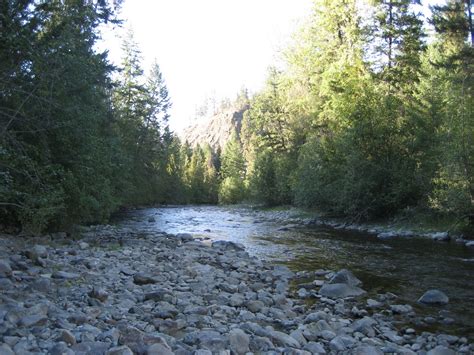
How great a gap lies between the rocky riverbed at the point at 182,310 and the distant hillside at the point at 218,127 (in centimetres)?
12178

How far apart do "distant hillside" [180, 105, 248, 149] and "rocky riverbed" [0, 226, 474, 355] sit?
12178 cm

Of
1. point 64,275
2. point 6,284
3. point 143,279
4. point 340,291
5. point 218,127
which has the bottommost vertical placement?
point 340,291

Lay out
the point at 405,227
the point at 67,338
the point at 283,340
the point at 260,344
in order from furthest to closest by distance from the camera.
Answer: the point at 405,227
the point at 283,340
the point at 260,344
the point at 67,338

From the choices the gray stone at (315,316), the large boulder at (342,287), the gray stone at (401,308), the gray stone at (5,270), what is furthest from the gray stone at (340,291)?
the gray stone at (5,270)

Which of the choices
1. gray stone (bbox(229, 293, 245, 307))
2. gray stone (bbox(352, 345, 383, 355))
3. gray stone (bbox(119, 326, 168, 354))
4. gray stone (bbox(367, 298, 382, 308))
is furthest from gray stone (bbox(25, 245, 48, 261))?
gray stone (bbox(367, 298, 382, 308))

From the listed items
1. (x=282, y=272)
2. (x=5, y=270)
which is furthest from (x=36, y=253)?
(x=282, y=272)

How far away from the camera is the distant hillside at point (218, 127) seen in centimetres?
14000

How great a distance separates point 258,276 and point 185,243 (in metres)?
5.73

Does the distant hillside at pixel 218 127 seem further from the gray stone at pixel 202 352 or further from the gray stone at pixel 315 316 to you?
the gray stone at pixel 202 352

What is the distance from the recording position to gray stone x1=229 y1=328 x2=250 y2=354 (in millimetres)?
5584

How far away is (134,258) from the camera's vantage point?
38.1ft

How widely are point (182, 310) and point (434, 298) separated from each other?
5.56m

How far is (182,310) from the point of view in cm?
719

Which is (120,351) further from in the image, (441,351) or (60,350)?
(441,351)
